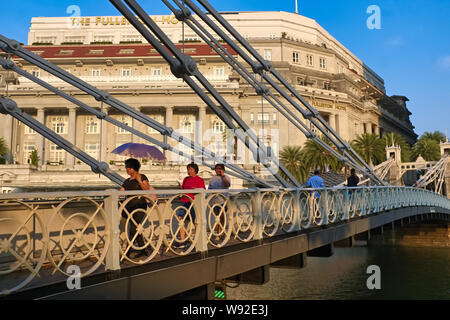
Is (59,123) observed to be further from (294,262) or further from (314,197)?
(294,262)

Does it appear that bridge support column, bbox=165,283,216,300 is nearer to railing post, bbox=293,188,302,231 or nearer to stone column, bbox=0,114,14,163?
railing post, bbox=293,188,302,231

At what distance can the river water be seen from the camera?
23.1 metres

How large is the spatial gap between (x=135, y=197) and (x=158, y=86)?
50715mm

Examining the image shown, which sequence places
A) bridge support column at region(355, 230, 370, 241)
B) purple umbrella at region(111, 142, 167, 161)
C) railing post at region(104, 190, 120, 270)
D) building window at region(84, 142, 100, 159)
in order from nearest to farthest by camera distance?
railing post at region(104, 190, 120, 270), bridge support column at region(355, 230, 370, 241), purple umbrella at region(111, 142, 167, 161), building window at region(84, 142, 100, 159)

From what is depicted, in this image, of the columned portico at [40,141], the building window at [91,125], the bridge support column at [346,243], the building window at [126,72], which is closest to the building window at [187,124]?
the building window at [126,72]

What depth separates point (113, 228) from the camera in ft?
15.5

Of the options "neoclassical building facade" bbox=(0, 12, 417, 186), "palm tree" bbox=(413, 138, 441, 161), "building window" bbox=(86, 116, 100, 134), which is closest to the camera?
"neoclassical building facade" bbox=(0, 12, 417, 186)

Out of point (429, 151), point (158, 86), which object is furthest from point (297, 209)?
point (429, 151)

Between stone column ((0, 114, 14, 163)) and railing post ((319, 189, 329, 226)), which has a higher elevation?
stone column ((0, 114, 14, 163))

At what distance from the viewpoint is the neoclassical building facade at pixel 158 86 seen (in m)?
54.3

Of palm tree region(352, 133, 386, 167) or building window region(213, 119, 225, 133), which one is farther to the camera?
building window region(213, 119, 225, 133)

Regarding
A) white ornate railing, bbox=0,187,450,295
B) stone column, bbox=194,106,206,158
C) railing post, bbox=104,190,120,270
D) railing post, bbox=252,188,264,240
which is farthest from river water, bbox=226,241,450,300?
stone column, bbox=194,106,206,158

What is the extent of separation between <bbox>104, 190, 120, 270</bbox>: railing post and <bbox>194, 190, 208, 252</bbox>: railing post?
1.43 m

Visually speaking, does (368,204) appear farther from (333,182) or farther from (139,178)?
(333,182)
